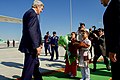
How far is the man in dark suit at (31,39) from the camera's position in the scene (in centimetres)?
501

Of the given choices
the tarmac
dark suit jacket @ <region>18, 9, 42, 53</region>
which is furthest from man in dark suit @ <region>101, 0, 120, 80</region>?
the tarmac

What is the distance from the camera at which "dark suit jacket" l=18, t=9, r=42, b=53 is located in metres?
5.00

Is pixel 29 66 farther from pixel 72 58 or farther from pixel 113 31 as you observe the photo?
pixel 72 58

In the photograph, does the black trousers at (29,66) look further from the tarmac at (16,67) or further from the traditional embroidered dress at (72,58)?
the tarmac at (16,67)

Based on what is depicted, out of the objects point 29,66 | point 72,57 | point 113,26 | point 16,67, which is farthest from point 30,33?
point 16,67

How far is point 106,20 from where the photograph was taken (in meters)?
3.27

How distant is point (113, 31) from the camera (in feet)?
10.3

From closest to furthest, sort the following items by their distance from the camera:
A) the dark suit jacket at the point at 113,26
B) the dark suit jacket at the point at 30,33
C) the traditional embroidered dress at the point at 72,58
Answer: the dark suit jacket at the point at 113,26, the dark suit jacket at the point at 30,33, the traditional embroidered dress at the point at 72,58

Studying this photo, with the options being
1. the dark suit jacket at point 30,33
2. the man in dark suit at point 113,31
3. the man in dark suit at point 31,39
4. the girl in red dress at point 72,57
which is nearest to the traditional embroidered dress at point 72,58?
the girl in red dress at point 72,57

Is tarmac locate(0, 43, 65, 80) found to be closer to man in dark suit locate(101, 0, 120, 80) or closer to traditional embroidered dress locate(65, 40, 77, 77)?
traditional embroidered dress locate(65, 40, 77, 77)

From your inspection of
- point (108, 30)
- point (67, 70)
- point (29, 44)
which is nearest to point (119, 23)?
point (108, 30)

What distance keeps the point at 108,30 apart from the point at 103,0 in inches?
19.4

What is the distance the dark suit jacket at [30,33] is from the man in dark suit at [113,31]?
2078 mm

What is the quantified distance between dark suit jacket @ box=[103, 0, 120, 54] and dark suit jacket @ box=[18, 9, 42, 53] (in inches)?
82.6
